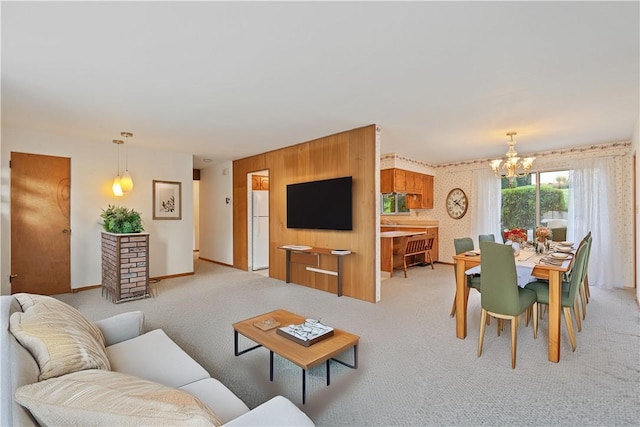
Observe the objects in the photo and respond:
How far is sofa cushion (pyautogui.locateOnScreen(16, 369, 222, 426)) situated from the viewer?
2.83 ft

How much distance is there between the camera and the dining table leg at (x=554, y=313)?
2.51m

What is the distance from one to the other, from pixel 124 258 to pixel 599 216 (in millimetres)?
7589

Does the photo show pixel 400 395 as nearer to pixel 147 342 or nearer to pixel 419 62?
pixel 147 342

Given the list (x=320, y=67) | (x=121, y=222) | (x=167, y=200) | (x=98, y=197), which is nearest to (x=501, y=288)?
(x=320, y=67)

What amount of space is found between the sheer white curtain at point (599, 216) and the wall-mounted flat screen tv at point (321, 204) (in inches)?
165

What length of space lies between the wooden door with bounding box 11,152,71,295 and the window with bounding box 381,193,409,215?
615 centimetres

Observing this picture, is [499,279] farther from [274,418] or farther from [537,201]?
[537,201]

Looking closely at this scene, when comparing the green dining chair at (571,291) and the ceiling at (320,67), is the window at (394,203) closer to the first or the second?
the ceiling at (320,67)

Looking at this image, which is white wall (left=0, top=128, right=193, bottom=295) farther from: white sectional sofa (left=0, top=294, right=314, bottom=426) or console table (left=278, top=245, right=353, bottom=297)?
white sectional sofa (left=0, top=294, right=314, bottom=426)

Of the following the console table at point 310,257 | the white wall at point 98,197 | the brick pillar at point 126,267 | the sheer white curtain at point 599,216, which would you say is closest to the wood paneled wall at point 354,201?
the console table at point 310,257

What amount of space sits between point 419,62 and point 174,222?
520cm

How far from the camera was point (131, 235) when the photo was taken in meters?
4.35

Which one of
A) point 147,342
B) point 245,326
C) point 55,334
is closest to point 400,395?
point 245,326

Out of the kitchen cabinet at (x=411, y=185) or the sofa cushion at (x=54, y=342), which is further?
the kitchen cabinet at (x=411, y=185)
